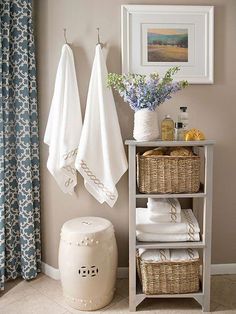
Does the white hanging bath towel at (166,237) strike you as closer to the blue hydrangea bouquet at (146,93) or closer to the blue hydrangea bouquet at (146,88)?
the blue hydrangea bouquet at (146,93)

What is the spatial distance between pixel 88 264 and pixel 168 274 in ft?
1.61

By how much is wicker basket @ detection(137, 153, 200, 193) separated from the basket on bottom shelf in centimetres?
41

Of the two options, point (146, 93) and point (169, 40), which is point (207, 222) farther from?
point (169, 40)

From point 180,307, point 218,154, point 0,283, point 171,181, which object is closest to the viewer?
point 171,181

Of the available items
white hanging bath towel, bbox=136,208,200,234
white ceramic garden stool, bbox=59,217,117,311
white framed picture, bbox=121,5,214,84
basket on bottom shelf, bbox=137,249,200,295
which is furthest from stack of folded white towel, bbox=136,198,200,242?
white framed picture, bbox=121,5,214,84

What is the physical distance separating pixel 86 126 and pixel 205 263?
1.14 metres

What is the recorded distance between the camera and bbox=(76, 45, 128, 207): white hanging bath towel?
2.12 meters

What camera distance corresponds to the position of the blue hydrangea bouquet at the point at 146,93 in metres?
1.91

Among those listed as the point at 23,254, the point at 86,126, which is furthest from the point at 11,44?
the point at 23,254

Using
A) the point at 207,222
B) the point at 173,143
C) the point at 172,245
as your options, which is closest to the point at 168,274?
the point at 172,245

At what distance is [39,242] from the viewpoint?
2400mm

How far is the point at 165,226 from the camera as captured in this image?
197 cm

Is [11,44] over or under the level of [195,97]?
over

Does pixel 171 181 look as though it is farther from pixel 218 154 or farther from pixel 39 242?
pixel 39 242
